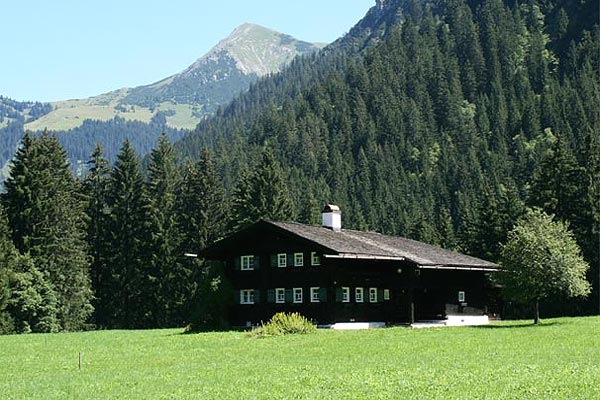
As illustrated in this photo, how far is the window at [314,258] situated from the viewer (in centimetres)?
5284

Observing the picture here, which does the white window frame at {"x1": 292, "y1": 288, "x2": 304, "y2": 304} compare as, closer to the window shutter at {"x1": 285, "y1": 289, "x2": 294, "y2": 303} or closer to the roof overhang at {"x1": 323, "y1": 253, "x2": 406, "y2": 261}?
the window shutter at {"x1": 285, "y1": 289, "x2": 294, "y2": 303}

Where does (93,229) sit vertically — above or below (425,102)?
below

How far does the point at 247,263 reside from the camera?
57031mm

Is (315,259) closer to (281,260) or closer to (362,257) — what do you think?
(281,260)

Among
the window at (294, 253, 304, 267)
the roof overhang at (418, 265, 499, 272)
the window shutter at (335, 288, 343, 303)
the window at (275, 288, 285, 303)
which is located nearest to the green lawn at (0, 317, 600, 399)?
the window shutter at (335, 288, 343, 303)

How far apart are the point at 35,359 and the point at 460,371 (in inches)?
761

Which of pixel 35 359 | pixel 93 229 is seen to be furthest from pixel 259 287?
pixel 93 229

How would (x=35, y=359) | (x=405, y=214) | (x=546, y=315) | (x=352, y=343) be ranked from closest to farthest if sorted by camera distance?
(x=35, y=359), (x=352, y=343), (x=546, y=315), (x=405, y=214)

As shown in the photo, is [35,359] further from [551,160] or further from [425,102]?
[425,102]

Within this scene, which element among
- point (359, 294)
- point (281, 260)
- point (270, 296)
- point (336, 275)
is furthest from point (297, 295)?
point (359, 294)

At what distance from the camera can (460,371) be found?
25078 millimetres

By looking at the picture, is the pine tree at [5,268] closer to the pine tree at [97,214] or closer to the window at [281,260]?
the pine tree at [97,214]

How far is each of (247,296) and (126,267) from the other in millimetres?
21779

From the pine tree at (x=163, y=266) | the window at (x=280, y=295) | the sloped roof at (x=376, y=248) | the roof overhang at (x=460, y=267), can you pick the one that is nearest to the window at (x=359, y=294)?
the sloped roof at (x=376, y=248)
